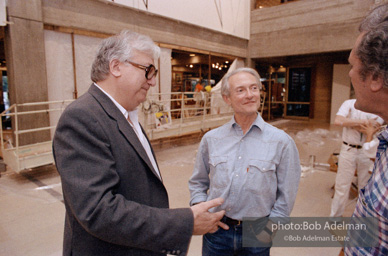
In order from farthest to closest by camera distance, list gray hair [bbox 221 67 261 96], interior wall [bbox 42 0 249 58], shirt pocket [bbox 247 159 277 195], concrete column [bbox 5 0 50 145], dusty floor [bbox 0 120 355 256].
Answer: interior wall [bbox 42 0 249 58], concrete column [bbox 5 0 50 145], dusty floor [bbox 0 120 355 256], gray hair [bbox 221 67 261 96], shirt pocket [bbox 247 159 277 195]

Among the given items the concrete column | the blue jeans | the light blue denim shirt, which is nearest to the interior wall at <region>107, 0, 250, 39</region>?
the concrete column

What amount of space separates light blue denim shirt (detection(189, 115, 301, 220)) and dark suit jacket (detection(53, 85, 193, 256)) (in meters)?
0.59

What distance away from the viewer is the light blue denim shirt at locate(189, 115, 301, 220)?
1481mm

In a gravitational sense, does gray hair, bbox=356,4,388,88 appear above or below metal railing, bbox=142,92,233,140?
above

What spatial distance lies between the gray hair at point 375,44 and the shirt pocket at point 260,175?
80cm

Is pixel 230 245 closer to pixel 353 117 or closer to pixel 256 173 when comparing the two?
pixel 256 173

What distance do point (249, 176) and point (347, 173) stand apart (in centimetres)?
212

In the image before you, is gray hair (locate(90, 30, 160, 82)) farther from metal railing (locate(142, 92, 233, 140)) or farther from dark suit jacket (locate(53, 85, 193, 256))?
metal railing (locate(142, 92, 233, 140))

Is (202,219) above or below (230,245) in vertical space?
above

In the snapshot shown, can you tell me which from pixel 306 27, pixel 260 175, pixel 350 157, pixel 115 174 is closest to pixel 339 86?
pixel 306 27

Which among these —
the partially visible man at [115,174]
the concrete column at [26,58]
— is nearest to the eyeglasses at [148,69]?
the partially visible man at [115,174]

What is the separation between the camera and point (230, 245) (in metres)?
1.52

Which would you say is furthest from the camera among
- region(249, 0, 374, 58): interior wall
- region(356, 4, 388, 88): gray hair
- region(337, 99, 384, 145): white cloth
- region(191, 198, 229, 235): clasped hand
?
region(249, 0, 374, 58): interior wall

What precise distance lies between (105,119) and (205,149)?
88 cm
